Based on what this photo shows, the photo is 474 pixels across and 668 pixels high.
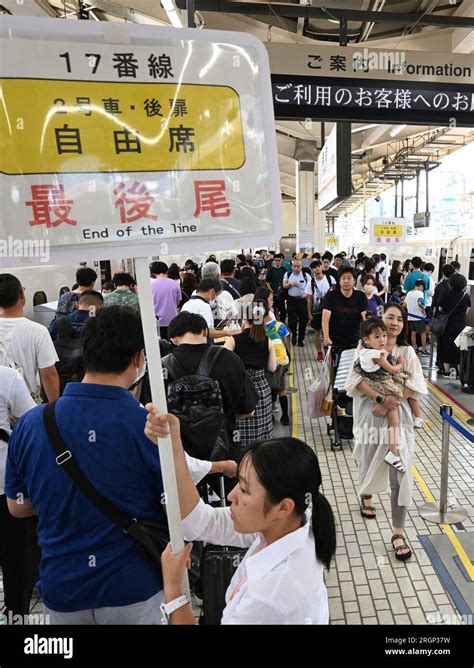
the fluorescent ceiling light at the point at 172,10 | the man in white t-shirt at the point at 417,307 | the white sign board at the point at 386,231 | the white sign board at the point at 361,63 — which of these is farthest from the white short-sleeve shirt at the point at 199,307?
the white sign board at the point at 386,231

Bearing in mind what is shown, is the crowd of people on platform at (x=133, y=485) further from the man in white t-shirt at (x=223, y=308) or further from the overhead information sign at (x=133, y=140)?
the man in white t-shirt at (x=223, y=308)

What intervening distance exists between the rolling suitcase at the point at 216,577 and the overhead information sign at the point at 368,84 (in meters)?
3.78

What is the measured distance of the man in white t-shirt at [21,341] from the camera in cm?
303

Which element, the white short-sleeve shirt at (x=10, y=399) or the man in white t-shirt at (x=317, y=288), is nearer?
the white short-sleeve shirt at (x=10, y=399)

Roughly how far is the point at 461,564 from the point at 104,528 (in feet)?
9.55

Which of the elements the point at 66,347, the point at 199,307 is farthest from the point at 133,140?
the point at 199,307

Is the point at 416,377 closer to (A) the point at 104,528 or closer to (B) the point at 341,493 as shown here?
(B) the point at 341,493

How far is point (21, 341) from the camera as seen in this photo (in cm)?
306

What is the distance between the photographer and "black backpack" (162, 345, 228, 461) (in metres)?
2.64

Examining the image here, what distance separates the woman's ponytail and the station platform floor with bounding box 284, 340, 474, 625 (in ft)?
6.36

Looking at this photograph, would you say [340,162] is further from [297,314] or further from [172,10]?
[297,314]

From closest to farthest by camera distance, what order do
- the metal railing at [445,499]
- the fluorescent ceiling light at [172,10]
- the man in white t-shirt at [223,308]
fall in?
the metal railing at [445,499]
the fluorescent ceiling light at [172,10]
the man in white t-shirt at [223,308]

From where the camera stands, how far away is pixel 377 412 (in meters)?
3.59

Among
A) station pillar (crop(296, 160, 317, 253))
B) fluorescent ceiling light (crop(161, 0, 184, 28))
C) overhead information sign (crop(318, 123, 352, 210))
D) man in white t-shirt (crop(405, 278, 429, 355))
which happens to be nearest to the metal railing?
overhead information sign (crop(318, 123, 352, 210))
